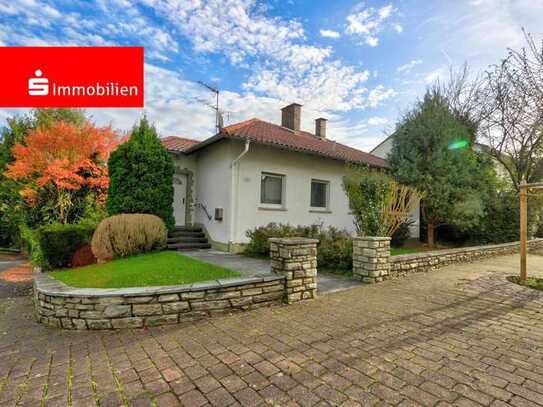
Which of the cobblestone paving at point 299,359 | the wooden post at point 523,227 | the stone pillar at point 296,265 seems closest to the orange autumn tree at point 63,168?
the cobblestone paving at point 299,359

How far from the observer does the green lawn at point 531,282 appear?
18.5 feet

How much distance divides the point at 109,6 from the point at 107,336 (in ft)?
21.0

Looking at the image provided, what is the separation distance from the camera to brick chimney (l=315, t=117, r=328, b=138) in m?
15.8

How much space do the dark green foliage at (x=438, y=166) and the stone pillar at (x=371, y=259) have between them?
505 centimetres

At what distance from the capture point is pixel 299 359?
2.72m

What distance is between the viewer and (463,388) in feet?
7.39

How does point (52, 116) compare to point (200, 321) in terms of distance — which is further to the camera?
point (52, 116)

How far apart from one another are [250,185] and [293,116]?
21.5 ft

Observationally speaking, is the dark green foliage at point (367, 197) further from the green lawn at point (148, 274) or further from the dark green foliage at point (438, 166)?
the green lawn at point (148, 274)

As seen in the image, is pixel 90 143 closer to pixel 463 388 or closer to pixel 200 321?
pixel 200 321

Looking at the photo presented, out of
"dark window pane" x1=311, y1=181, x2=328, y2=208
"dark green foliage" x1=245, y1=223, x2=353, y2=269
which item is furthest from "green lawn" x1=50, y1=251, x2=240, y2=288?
"dark window pane" x1=311, y1=181, x2=328, y2=208

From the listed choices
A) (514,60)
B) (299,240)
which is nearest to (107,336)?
(299,240)

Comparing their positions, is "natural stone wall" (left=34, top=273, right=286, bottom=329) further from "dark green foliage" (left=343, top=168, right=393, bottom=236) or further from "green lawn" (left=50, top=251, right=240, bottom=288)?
"dark green foliage" (left=343, top=168, right=393, bottom=236)

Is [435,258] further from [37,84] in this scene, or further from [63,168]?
[63,168]
